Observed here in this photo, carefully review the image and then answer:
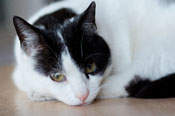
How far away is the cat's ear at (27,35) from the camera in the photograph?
141cm

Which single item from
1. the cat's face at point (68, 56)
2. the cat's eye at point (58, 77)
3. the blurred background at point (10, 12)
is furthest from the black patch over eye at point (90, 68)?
the blurred background at point (10, 12)

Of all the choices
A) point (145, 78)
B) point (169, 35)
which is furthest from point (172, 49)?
point (145, 78)

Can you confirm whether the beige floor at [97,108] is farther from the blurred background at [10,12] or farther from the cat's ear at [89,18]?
the blurred background at [10,12]

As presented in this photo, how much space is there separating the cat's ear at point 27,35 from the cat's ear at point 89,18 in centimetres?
26

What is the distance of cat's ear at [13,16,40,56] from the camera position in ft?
4.62

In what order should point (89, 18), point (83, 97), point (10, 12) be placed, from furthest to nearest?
point (10, 12)
point (89, 18)
point (83, 97)

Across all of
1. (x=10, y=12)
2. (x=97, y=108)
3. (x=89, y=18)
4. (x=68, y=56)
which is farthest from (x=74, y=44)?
(x=10, y=12)

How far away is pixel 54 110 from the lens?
1.51 meters

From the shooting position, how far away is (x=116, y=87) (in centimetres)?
162

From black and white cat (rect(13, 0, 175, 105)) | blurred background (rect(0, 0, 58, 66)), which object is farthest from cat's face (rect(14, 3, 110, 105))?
blurred background (rect(0, 0, 58, 66))

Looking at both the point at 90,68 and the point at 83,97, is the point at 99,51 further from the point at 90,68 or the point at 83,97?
the point at 83,97

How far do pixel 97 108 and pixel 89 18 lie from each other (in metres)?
0.48

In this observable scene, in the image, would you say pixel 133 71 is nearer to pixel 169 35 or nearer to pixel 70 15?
pixel 169 35

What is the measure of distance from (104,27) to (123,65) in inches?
10.4
